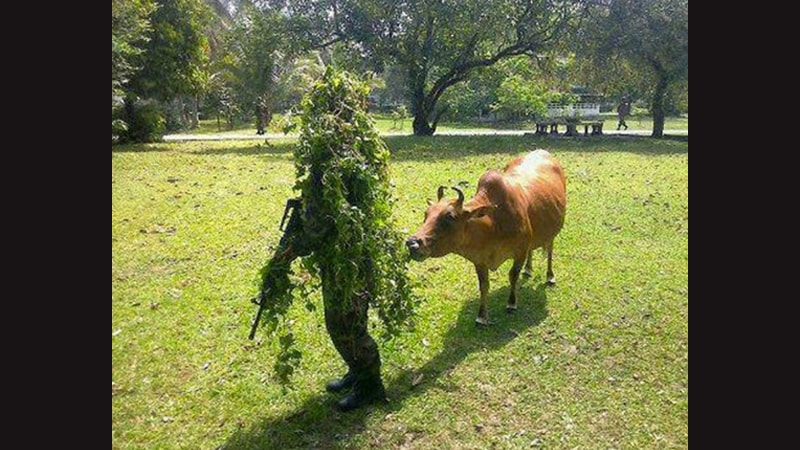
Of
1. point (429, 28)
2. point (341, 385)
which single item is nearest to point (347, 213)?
point (341, 385)

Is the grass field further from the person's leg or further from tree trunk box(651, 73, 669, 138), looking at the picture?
the person's leg

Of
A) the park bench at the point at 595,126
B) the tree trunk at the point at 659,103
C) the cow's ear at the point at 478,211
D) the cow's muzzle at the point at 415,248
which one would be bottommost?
the cow's muzzle at the point at 415,248

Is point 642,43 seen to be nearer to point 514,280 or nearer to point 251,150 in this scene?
point 251,150

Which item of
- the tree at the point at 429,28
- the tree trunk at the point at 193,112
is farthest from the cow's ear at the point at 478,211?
the tree trunk at the point at 193,112

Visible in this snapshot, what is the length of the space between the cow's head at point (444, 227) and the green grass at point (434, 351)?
1.86 ft

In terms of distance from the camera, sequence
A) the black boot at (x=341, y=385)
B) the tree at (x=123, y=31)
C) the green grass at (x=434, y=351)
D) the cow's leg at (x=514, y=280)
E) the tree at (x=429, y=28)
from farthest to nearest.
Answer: the tree at (x=429, y=28)
the tree at (x=123, y=31)
the cow's leg at (x=514, y=280)
the black boot at (x=341, y=385)
the green grass at (x=434, y=351)

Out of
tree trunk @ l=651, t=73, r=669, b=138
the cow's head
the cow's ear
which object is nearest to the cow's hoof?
the cow's head

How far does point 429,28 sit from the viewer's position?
74.2 feet

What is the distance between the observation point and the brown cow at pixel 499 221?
5215 millimetres

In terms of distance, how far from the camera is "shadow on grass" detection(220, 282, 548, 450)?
13.9ft

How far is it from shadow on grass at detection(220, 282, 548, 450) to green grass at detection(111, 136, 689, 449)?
2 centimetres

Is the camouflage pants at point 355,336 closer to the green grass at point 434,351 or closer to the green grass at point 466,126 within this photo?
the green grass at point 434,351

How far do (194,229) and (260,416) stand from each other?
571 centimetres

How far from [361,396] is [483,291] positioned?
1.97 meters
